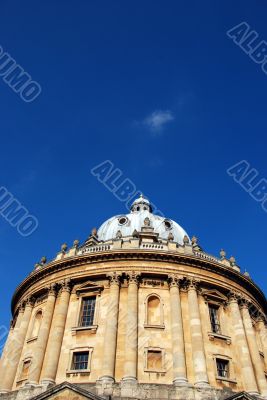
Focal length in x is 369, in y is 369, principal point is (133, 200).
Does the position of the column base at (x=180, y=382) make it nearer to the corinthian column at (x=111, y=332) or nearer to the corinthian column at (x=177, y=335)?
the corinthian column at (x=177, y=335)

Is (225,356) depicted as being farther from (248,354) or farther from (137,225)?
(137,225)

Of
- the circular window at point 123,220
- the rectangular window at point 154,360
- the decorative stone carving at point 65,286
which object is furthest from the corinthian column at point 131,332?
the circular window at point 123,220

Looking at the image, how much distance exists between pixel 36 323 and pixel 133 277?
926cm

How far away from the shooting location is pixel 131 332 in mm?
25281

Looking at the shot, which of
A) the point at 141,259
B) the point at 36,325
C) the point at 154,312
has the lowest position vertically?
the point at 154,312

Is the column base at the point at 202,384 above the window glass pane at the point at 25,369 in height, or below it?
below

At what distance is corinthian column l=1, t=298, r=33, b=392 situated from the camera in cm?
2736

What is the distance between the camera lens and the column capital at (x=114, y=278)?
92.9 ft

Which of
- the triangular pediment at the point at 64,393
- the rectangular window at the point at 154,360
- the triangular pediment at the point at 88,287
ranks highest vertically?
the triangular pediment at the point at 88,287

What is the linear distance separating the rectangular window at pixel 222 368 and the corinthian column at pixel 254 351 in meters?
2.51

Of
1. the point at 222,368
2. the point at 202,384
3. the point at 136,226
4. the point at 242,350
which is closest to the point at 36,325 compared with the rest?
the point at 202,384

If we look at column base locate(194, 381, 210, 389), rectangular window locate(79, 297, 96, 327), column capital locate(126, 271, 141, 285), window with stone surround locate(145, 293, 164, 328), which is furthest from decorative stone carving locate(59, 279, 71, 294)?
column base locate(194, 381, 210, 389)

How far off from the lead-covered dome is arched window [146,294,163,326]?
13.8 metres

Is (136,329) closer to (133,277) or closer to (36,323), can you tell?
(133,277)
